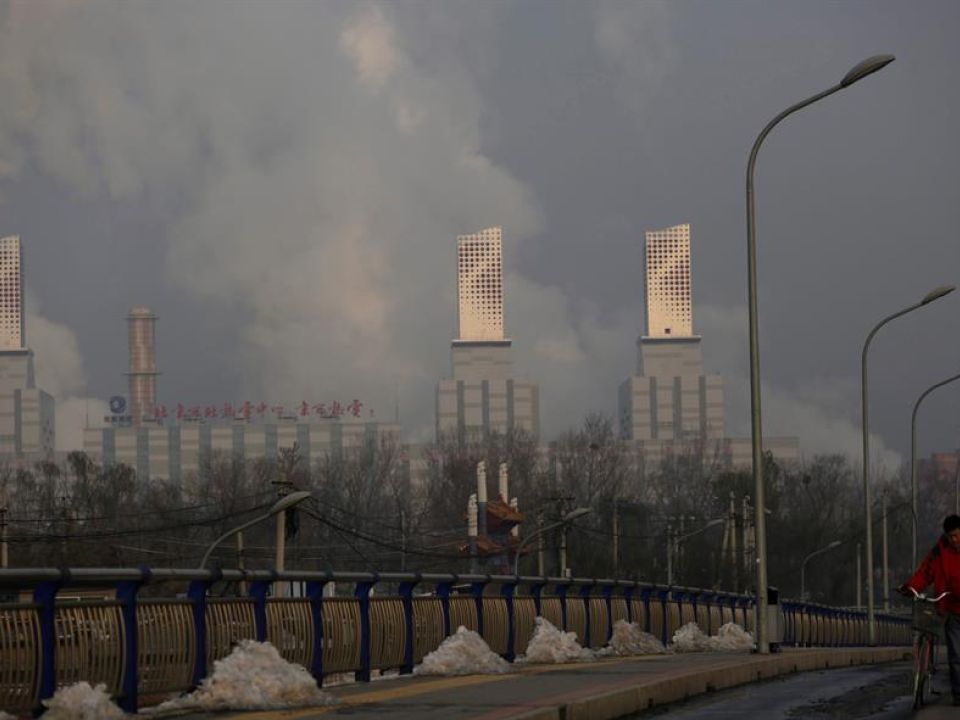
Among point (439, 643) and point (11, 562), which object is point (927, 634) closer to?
point (439, 643)

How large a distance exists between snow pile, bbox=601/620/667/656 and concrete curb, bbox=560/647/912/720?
188 centimetres

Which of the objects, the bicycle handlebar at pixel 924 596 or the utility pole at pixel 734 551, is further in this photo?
the utility pole at pixel 734 551

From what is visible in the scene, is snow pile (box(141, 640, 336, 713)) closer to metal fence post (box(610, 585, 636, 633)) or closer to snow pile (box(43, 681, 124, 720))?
snow pile (box(43, 681, 124, 720))

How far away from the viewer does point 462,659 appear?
19.8m

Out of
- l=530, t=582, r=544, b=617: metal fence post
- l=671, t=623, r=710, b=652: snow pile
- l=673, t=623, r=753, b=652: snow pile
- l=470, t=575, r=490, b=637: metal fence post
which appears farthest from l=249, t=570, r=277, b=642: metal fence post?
l=671, t=623, r=710, b=652: snow pile

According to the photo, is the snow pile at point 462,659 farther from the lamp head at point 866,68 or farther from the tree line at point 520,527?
the tree line at point 520,527

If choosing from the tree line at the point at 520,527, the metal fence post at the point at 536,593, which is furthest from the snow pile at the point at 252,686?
the tree line at the point at 520,527

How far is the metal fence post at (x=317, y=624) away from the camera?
56.7ft

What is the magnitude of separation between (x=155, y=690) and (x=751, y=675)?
386 inches

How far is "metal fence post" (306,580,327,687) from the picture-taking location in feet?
56.7

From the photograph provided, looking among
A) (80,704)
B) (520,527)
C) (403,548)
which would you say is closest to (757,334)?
(80,704)

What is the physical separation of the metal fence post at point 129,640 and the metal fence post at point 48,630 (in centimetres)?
97

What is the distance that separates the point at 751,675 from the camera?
22.7 m

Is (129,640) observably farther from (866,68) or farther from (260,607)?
(866,68)
